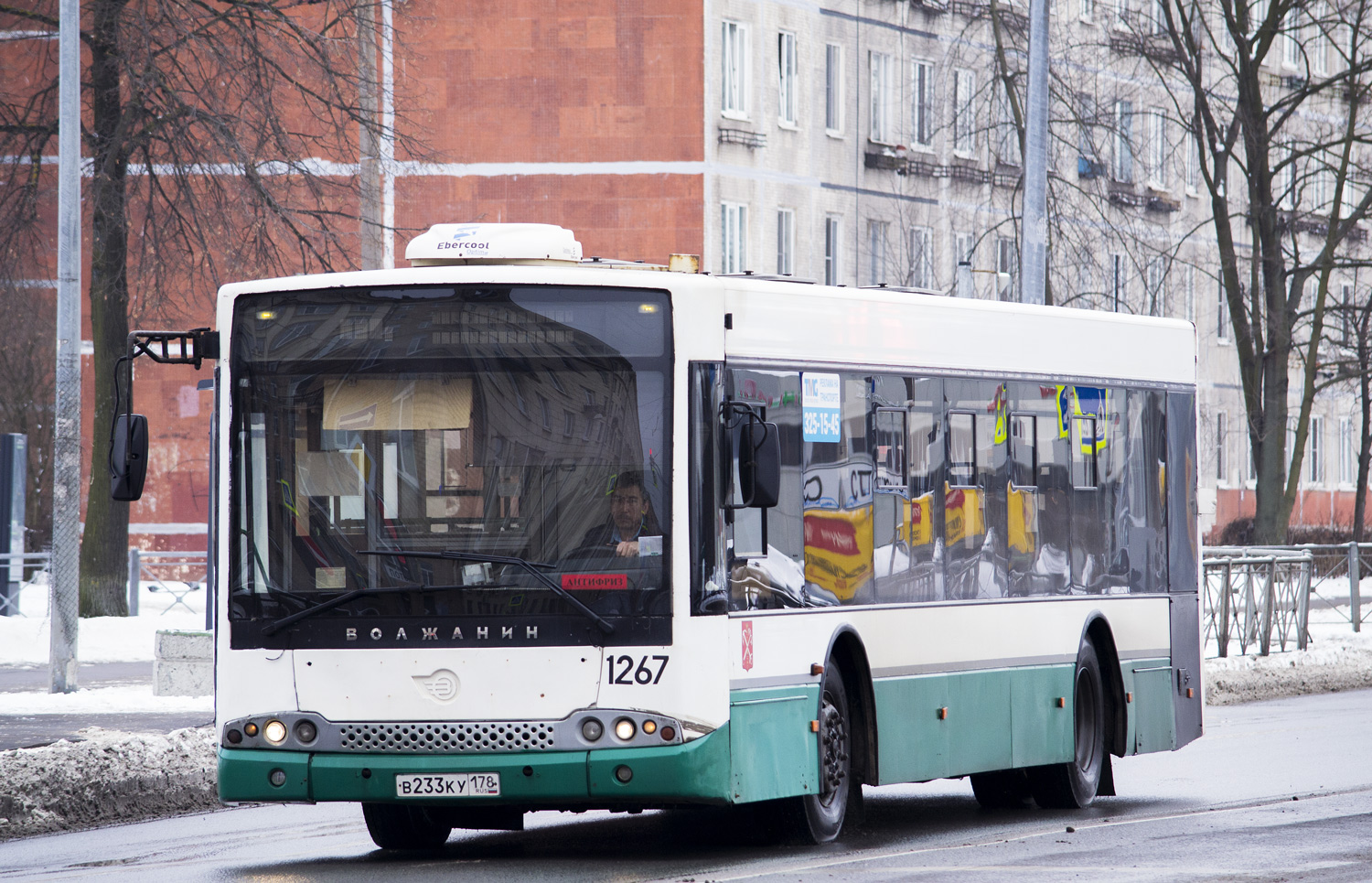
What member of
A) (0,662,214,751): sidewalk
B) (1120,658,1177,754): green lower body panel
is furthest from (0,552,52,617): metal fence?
(1120,658,1177,754): green lower body panel

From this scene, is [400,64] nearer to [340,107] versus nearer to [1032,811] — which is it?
[340,107]

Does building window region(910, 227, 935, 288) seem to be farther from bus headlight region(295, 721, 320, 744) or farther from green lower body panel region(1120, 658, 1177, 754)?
bus headlight region(295, 721, 320, 744)

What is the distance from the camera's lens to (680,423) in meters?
10.5

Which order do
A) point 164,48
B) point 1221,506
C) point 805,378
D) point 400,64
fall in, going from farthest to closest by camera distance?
point 1221,506
point 400,64
point 164,48
point 805,378

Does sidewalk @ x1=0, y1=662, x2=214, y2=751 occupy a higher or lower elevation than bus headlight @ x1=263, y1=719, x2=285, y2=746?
lower

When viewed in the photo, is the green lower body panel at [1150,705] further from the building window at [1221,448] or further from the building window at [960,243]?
the building window at [1221,448]

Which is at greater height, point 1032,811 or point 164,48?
point 164,48

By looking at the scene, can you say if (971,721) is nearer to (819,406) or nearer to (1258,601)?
(819,406)

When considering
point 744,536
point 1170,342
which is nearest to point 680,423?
point 744,536

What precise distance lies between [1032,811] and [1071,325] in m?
2.94

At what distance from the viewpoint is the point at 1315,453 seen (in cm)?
6475

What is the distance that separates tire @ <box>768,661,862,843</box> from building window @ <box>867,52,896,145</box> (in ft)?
126

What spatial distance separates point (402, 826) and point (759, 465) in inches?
113

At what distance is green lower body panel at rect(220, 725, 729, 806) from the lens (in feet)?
33.4
